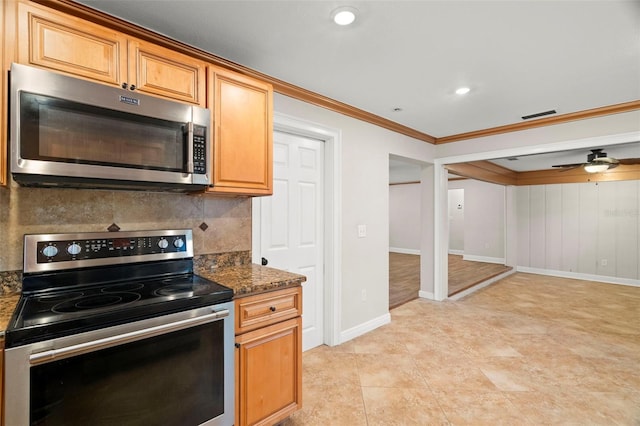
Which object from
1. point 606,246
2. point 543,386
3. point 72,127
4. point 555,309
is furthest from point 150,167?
point 606,246

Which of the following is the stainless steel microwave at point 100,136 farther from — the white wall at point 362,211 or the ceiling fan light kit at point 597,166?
the ceiling fan light kit at point 597,166

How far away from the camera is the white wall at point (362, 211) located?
3.17m

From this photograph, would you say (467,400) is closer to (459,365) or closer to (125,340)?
(459,365)

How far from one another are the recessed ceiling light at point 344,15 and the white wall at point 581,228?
7.21 m

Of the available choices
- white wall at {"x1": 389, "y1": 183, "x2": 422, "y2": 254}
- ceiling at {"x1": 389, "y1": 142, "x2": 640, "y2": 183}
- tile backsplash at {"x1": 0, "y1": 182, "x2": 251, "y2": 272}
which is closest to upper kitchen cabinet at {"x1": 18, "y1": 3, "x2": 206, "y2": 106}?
tile backsplash at {"x1": 0, "y1": 182, "x2": 251, "y2": 272}

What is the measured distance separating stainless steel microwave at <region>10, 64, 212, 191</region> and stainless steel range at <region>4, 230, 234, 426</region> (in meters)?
0.43

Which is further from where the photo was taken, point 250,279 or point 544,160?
point 544,160

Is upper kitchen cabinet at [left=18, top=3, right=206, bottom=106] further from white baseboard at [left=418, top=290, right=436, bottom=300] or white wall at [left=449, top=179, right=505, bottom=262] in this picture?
white wall at [left=449, top=179, right=505, bottom=262]

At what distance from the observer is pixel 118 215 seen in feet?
5.96

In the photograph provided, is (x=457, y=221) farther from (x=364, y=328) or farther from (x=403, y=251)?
(x=364, y=328)

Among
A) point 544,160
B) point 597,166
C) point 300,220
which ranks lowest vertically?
point 300,220

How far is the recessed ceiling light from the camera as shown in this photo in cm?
163

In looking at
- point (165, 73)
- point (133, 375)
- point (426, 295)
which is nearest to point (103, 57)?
point (165, 73)

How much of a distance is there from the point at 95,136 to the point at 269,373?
5.07 feet
